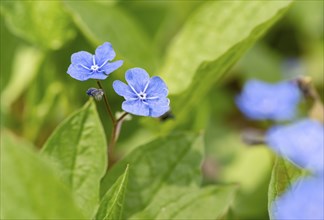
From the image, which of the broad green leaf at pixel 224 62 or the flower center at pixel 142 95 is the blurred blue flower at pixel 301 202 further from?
the broad green leaf at pixel 224 62

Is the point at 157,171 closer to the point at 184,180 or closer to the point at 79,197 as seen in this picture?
the point at 184,180

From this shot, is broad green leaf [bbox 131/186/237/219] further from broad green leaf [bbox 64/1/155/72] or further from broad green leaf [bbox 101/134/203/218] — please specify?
broad green leaf [bbox 64/1/155/72]

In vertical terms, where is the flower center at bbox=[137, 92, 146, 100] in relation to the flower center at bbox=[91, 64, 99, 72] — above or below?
below

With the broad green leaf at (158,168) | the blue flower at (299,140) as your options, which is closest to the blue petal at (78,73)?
the broad green leaf at (158,168)

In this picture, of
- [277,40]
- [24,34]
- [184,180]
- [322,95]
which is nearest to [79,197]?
[184,180]

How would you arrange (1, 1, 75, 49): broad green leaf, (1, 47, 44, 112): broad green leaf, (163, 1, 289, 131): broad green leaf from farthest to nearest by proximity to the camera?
1. (1, 47, 44, 112): broad green leaf
2. (1, 1, 75, 49): broad green leaf
3. (163, 1, 289, 131): broad green leaf

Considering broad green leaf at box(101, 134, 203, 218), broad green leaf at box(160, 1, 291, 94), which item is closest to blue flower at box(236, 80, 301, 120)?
broad green leaf at box(160, 1, 291, 94)
